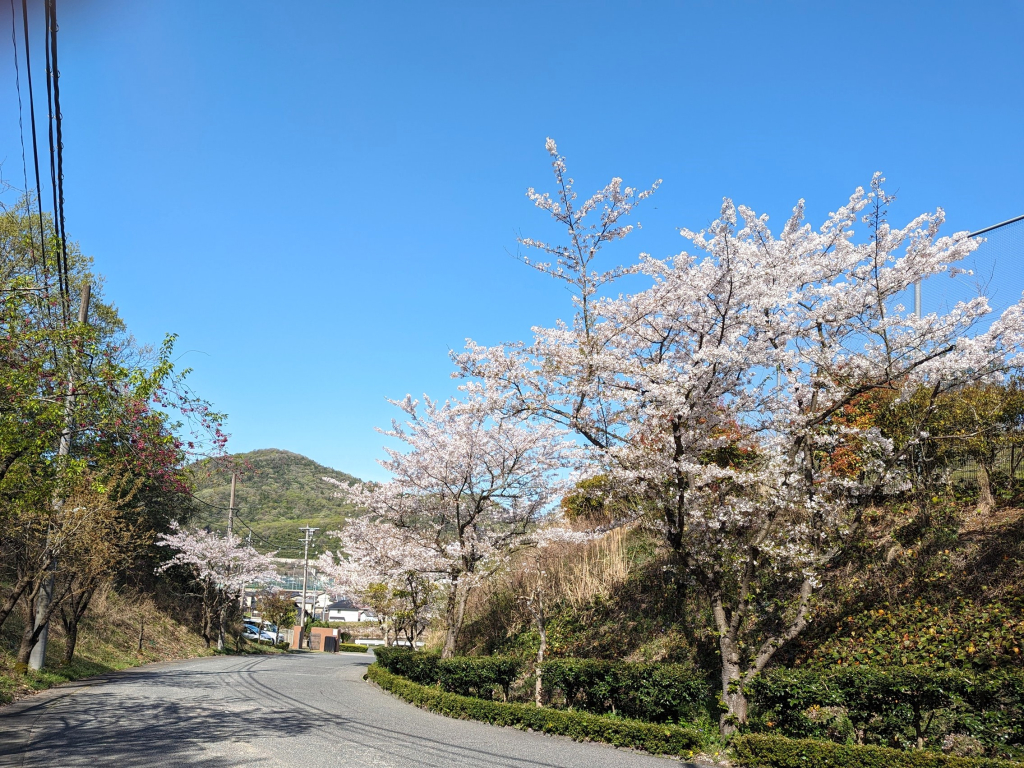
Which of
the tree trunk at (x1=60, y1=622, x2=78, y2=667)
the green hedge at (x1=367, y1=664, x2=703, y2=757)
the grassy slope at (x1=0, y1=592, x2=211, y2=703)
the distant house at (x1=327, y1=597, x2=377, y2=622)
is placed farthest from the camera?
the distant house at (x1=327, y1=597, x2=377, y2=622)

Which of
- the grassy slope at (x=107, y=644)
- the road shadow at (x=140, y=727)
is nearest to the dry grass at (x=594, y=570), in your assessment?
the road shadow at (x=140, y=727)

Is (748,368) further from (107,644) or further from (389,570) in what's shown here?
(107,644)

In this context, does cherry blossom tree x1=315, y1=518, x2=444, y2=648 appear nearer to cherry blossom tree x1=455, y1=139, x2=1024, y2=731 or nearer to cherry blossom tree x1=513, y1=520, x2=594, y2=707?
cherry blossom tree x1=513, y1=520, x2=594, y2=707

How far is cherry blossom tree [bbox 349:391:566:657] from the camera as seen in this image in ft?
46.2

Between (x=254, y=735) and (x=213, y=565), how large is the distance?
24429 millimetres

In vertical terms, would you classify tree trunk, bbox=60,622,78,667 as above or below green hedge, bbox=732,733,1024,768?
below

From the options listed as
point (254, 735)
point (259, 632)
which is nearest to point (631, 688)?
point (254, 735)

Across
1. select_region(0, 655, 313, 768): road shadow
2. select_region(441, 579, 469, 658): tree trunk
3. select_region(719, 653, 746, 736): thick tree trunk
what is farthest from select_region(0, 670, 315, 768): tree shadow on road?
select_region(719, 653, 746, 736): thick tree trunk

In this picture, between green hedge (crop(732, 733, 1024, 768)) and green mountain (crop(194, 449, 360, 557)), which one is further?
green mountain (crop(194, 449, 360, 557))

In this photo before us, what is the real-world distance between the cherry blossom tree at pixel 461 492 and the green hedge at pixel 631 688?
3.23 meters

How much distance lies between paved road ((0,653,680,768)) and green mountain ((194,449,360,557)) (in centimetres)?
3751

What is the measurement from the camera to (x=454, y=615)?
14.9 m

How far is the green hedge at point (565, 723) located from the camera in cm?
878

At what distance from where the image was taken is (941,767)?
6555 mm
